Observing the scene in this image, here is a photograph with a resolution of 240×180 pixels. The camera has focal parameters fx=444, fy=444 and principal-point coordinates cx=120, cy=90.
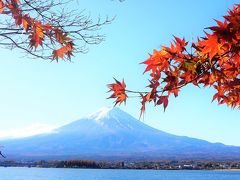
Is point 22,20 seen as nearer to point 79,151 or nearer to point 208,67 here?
point 208,67

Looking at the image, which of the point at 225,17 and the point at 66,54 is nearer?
the point at 225,17

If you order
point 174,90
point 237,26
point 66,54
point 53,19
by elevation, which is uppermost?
point 53,19

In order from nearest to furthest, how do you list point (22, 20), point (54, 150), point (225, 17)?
point (225, 17) → point (22, 20) → point (54, 150)

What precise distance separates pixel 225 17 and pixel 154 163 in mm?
137374

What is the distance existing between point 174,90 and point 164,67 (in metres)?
0.21

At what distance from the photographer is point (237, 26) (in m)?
1.95

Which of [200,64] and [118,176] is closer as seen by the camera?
[200,64]

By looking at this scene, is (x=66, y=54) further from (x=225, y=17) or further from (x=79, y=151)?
(x=79, y=151)

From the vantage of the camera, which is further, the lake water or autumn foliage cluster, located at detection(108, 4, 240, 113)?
the lake water

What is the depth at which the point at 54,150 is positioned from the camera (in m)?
191

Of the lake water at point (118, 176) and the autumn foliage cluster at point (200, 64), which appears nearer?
the autumn foliage cluster at point (200, 64)

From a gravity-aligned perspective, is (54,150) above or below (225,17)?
above

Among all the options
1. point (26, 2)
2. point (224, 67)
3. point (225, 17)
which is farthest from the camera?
point (26, 2)

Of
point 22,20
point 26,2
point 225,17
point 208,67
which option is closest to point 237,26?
point 225,17
